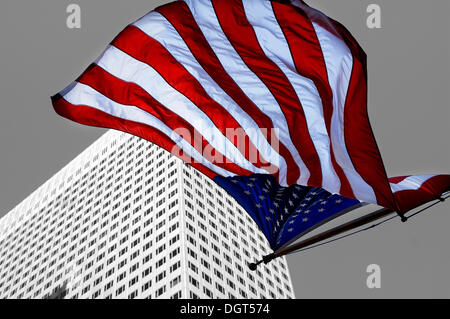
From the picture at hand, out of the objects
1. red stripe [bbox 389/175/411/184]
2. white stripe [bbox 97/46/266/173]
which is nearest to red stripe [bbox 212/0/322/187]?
white stripe [bbox 97/46/266/173]

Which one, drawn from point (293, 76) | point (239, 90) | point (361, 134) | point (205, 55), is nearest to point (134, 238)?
point (205, 55)

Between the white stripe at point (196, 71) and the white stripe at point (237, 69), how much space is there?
1.65 ft

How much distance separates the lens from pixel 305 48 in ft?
45.2

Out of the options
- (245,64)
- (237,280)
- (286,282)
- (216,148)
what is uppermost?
(245,64)

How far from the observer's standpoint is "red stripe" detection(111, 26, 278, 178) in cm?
1419

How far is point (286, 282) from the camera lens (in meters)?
74.2

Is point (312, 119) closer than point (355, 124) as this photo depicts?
No

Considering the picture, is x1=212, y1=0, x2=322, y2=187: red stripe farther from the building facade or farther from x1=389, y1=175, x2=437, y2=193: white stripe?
the building facade

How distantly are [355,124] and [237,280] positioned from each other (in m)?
50.8

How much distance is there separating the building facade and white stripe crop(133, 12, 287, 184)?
38.9m
